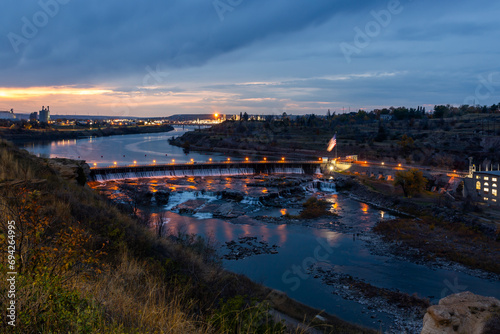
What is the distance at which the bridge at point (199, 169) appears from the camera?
40.6 meters

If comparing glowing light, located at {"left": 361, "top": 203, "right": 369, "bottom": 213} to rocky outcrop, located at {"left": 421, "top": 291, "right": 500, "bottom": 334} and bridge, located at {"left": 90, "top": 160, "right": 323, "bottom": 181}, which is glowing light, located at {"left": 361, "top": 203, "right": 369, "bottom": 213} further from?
rocky outcrop, located at {"left": 421, "top": 291, "right": 500, "bottom": 334}

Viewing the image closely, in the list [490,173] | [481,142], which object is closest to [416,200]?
[490,173]

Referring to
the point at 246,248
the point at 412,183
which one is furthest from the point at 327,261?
the point at 412,183

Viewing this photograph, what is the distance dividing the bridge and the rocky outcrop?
37.3m

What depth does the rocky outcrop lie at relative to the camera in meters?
5.91

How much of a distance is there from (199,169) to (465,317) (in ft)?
139

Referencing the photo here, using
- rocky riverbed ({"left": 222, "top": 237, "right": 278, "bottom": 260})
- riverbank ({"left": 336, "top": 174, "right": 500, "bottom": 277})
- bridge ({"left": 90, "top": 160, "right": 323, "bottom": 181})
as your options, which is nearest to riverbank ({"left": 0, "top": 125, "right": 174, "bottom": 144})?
bridge ({"left": 90, "top": 160, "right": 323, "bottom": 181})

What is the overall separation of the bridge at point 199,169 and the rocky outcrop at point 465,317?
122 feet

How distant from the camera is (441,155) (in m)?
58.2

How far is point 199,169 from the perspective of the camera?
47250 millimetres

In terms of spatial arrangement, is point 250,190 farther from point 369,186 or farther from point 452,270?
point 452,270

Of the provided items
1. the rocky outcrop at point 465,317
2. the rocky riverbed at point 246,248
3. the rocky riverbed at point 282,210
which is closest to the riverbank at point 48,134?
the rocky riverbed at point 282,210

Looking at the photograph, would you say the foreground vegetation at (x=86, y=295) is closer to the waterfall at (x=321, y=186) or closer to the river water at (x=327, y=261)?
the river water at (x=327, y=261)

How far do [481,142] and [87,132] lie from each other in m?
117
